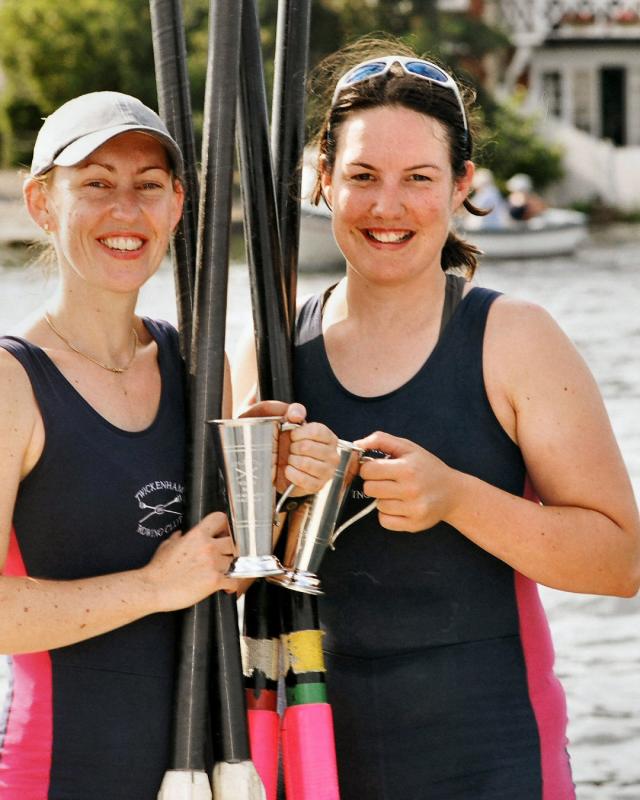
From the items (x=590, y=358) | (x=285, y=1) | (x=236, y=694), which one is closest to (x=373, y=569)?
(x=236, y=694)

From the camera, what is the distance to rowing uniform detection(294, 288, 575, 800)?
2.37 m

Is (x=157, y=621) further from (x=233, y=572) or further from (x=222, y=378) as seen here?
(x=222, y=378)

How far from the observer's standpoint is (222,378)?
7.55 feet

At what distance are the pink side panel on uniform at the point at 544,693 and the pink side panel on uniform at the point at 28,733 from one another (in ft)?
2.76

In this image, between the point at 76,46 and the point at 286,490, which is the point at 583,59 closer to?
the point at 76,46

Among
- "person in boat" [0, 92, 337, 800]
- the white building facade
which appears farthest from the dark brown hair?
the white building facade

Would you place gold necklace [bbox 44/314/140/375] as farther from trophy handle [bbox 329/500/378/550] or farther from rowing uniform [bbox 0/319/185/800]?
trophy handle [bbox 329/500/378/550]

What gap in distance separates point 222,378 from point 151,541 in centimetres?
30

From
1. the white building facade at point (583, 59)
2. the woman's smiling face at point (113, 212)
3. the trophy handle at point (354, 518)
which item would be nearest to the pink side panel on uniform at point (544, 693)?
the trophy handle at point (354, 518)

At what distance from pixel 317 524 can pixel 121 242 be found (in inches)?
22.0

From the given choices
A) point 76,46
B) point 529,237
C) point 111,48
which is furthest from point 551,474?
point 76,46

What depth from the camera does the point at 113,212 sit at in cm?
220

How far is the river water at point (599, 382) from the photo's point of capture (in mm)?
5234

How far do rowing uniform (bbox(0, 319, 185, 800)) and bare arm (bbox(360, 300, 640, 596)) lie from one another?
509mm
